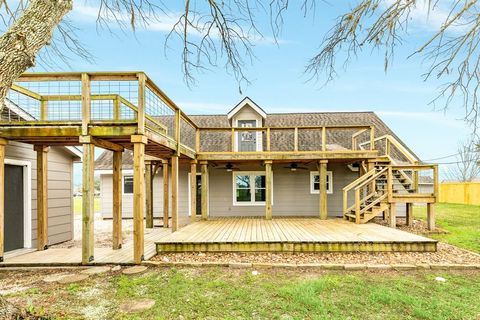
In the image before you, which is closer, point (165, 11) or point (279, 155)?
point (165, 11)

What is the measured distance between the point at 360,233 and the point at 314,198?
5.54 metres

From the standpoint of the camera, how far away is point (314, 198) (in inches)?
514

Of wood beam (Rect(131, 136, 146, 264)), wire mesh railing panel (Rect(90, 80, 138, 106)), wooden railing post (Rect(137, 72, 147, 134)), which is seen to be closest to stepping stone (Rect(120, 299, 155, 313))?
wood beam (Rect(131, 136, 146, 264))

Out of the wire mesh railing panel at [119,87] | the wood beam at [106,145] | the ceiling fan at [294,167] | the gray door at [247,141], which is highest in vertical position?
the wire mesh railing panel at [119,87]

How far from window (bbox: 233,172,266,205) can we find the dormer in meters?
1.24

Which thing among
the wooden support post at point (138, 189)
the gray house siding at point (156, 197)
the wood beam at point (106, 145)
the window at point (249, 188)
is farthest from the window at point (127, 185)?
the wooden support post at point (138, 189)

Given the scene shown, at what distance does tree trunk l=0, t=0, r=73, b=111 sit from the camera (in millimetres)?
2922

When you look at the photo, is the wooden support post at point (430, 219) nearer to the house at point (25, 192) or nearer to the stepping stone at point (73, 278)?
the stepping stone at point (73, 278)

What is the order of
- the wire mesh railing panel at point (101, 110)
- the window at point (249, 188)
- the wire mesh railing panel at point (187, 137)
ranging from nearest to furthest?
the wire mesh railing panel at point (101, 110) < the window at point (249, 188) < the wire mesh railing panel at point (187, 137)

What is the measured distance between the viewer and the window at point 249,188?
1316cm

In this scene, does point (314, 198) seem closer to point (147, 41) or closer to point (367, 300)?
point (367, 300)

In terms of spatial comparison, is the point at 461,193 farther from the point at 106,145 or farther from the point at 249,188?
the point at 106,145

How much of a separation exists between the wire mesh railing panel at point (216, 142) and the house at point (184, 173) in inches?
2.6

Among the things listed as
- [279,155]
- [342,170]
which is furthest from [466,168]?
[279,155]
